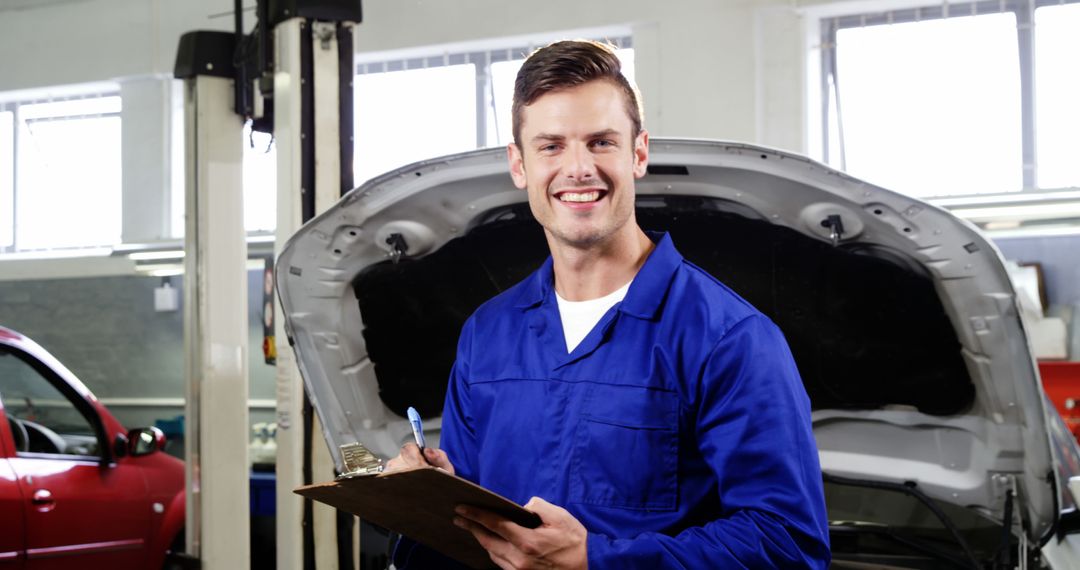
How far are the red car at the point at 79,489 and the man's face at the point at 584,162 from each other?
9.80ft

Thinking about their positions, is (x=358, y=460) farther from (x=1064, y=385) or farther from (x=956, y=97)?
(x=956, y=97)

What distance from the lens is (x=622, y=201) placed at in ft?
5.56

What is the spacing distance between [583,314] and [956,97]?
4228 millimetres

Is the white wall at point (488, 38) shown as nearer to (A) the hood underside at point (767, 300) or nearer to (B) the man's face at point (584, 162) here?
(A) the hood underside at point (767, 300)

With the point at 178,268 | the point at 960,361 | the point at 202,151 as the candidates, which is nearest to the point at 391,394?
the point at 960,361

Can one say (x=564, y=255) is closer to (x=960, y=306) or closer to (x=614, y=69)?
(x=614, y=69)

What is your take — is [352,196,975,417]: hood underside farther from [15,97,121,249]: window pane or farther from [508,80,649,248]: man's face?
[15,97,121,249]: window pane

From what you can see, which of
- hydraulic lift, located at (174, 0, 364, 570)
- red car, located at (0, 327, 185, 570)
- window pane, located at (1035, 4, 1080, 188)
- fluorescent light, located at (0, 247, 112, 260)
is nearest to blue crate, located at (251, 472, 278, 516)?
red car, located at (0, 327, 185, 570)

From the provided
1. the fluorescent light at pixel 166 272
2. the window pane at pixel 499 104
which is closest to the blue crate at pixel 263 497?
the fluorescent light at pixel 166 272

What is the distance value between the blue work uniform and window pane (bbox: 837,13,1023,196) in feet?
13.2

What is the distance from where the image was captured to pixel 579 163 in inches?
66.0

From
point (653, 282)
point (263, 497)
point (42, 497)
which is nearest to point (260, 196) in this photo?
point (263, 497)

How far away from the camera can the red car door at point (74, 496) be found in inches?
156

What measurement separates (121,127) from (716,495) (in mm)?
6140
